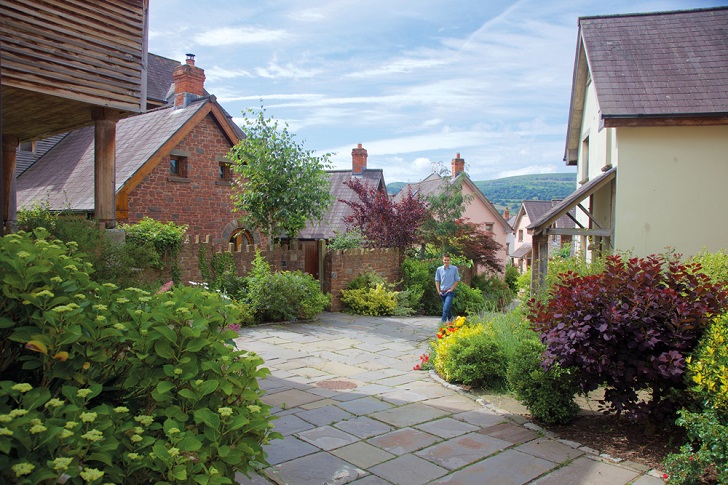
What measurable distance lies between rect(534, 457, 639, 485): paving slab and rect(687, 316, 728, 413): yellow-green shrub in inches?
32.1

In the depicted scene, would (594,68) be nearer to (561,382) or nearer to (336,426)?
(561,382)

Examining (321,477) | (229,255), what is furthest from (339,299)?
(321,477)

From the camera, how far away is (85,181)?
17.2 m

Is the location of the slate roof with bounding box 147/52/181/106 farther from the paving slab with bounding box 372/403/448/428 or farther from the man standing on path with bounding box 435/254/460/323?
the paving slab with bounding box 372/403/448/428

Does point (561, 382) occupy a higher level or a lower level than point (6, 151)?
lower

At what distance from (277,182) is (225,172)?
520cm

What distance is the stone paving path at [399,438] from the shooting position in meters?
4.26

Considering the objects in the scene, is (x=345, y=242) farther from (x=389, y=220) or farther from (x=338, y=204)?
(x=338, y=204)

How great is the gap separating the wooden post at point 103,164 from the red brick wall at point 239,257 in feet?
9.86

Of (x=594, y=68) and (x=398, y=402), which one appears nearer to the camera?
(x=398, y=402)

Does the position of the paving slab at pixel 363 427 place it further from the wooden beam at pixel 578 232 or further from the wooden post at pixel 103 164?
the wooden beam at pixel 578 232

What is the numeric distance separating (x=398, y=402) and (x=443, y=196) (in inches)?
538

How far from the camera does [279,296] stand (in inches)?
484

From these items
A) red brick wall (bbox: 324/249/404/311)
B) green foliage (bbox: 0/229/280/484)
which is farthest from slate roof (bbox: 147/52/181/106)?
green foliage (bbox: 0/229/280/484)
